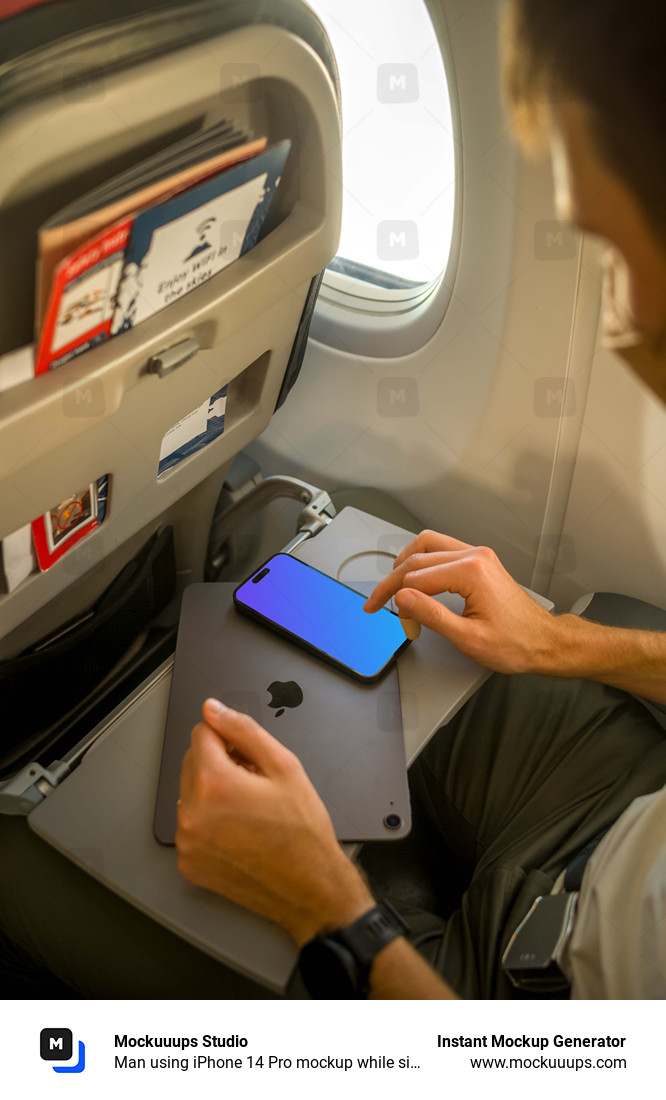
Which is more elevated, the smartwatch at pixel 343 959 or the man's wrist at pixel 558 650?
the man's wrist at pixel 558 650

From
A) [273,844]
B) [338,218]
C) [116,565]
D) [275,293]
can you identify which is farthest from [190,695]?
[338,218]

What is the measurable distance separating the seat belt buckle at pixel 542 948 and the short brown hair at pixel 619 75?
0.70 meters

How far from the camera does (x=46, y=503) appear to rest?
32.1 inches

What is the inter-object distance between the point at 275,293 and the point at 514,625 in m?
0.53

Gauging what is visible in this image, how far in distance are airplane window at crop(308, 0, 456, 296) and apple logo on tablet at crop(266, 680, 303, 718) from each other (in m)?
0.78

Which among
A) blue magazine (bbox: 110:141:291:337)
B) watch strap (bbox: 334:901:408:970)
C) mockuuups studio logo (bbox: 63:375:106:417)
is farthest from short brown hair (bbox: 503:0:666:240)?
watch strap (bbox: 334:901:408:970)

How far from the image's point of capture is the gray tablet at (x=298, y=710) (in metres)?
0.83

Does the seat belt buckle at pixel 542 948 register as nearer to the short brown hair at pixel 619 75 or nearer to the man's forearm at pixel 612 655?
the man's forearm at pixel 612 655

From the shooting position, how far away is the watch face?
71 centimetres

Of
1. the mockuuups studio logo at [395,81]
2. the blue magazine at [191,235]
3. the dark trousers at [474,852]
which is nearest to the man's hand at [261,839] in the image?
the dark trousers at [474,852]

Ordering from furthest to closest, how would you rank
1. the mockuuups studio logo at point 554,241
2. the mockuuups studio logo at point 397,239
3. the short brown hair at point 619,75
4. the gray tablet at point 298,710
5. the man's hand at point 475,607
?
the mockuuups studio logo at point 397,239 < the mockuuups studio logo at point 554,241 < the man's hand at point 475,607 < the gray tablet at point 298,710 < the short brown hair at point 619,75

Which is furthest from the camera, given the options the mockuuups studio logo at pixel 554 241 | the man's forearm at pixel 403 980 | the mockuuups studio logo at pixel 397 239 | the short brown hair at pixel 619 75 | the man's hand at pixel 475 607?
the mockuuups studio logo at pixel 397 239

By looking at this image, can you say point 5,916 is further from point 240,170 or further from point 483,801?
point 240,170
